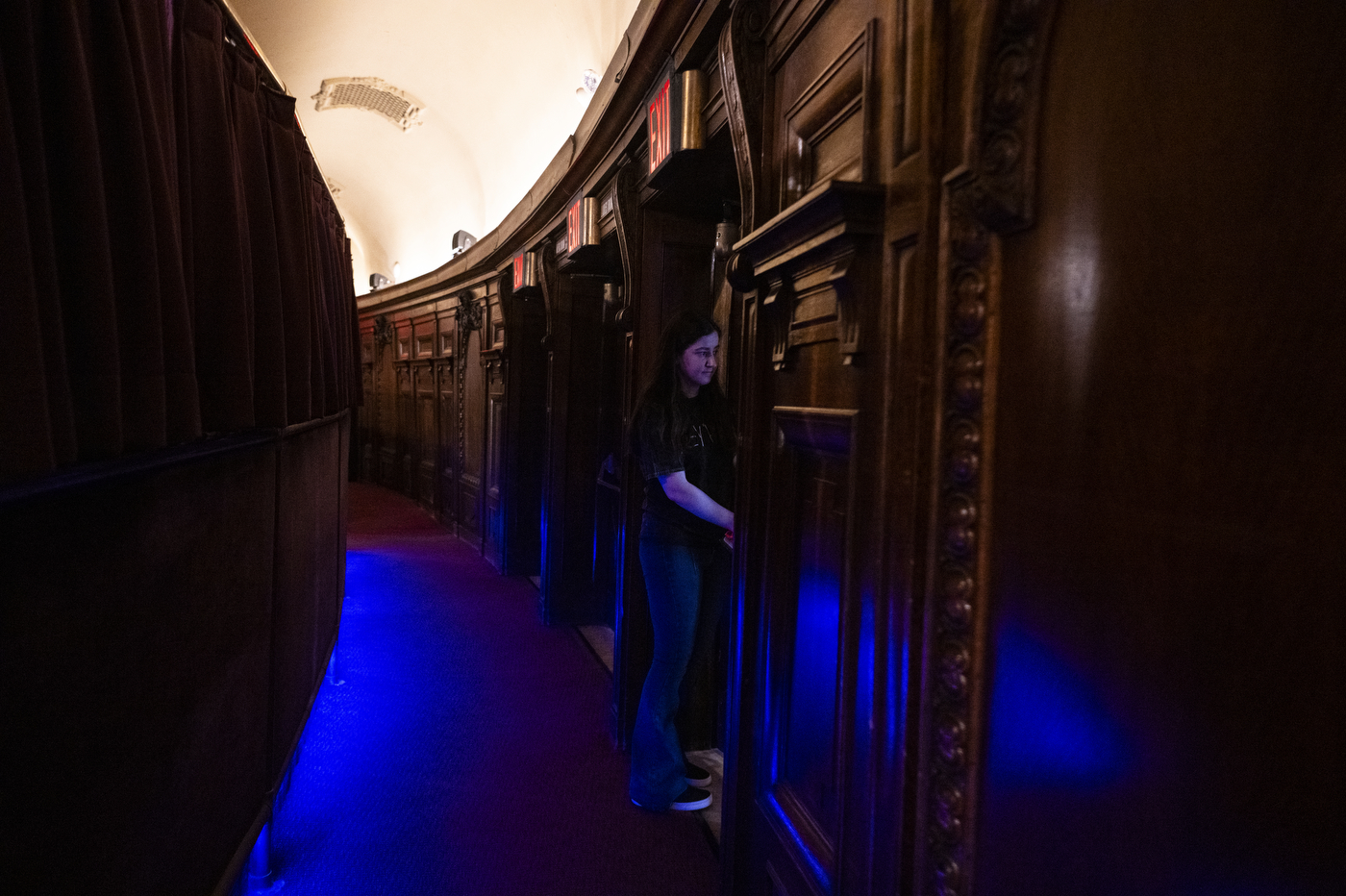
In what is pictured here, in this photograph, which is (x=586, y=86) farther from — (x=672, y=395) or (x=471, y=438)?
(x=471, y=438)

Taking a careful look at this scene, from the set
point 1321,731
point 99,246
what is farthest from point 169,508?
point 1321,731

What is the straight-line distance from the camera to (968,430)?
109 cm

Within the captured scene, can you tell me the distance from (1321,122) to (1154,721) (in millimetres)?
636

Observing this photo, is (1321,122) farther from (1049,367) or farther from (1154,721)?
(1154,721)

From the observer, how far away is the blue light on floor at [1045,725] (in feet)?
2.86

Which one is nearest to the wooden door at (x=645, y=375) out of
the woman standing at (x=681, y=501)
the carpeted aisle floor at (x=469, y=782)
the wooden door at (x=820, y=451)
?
the carpeted aisle floor at (x=469, y=782)

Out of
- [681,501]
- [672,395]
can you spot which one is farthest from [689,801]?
[672,395]

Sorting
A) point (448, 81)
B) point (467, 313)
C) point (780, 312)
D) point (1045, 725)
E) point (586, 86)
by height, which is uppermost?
point (448, 81)

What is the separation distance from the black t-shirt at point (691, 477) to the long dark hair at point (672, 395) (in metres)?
0.01

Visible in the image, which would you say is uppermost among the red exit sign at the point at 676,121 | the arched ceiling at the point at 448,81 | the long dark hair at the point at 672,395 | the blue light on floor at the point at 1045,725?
the arched ceiling at the point at 448,81

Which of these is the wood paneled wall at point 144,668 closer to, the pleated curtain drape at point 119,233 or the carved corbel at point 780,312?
the pleated curtain drape at point 119,233

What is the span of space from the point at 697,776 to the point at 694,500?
4.19ft

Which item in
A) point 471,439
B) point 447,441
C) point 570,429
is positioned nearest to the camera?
point 570,429

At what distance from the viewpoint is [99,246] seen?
1.11 meters
